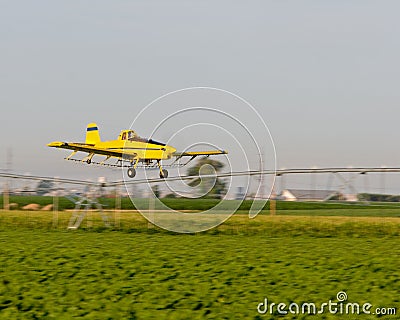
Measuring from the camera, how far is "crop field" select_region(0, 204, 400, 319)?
13516 mm

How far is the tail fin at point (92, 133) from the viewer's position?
37.1 meters

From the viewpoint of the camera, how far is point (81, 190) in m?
27.3

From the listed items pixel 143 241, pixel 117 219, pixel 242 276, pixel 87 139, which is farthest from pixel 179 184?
pixel 87 139

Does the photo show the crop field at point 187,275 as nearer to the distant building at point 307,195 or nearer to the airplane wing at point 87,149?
the distant building at point 307,195

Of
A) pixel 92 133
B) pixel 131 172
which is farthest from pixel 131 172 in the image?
pixel 92 133

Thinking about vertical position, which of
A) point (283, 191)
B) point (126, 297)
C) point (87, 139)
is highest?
point (87, 139)

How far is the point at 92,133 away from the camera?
124ft

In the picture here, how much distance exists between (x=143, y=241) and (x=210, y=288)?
19.7ft

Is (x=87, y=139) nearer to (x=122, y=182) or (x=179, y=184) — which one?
(x=122, y=182)

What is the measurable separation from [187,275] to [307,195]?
45.8 feet

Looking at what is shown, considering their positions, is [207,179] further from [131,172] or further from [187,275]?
[187,275]

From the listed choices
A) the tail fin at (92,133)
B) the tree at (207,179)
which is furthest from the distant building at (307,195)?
the tail fin at (92,133)

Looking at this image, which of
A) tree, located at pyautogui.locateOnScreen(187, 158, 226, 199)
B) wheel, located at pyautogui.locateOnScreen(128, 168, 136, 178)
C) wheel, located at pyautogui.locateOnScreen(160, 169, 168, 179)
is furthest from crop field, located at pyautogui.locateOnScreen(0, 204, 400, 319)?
wheel, located at pyautogui.locateOnScreen(128, 168, 136, 178)

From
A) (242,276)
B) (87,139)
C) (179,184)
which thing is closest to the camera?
(242,276)
